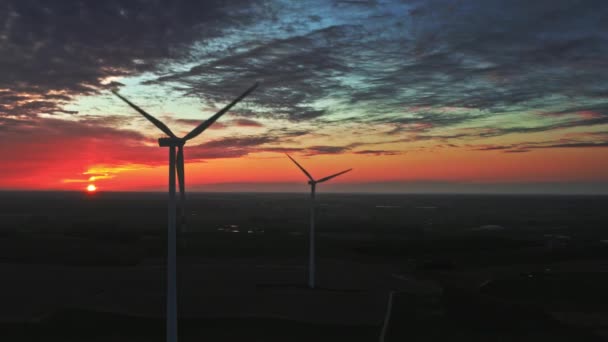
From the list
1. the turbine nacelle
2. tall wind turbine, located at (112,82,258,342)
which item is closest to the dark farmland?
tall wind turbine, located at (112,82,258,342)

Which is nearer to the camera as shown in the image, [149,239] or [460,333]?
[460,333]

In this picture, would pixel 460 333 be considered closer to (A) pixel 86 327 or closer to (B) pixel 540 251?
(A) pixel 86 327

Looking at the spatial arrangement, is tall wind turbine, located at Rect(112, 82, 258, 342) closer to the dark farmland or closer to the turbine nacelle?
the turbine nacelle

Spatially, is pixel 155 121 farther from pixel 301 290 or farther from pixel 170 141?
pixel 301 290

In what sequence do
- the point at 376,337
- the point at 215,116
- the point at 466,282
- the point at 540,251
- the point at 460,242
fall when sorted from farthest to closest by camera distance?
the point at 460,242 → the point at 540,251 → the point at 466,282 → the point at 376,337 → the point at 215,116

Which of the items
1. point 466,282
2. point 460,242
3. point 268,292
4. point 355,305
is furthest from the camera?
point 460,242

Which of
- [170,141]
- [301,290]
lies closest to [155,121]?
[170,141]

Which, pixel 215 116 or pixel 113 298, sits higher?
pixel 215 116

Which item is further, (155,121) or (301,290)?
(301,290)

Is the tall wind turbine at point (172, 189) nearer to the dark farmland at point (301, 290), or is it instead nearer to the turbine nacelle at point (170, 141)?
the turbine nacelle at point (170, 141)

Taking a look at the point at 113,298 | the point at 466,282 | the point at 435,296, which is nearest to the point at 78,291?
the point at 113,298

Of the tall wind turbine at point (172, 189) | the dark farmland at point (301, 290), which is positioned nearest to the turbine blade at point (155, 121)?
the tall wind turbine at point (172, 189)
